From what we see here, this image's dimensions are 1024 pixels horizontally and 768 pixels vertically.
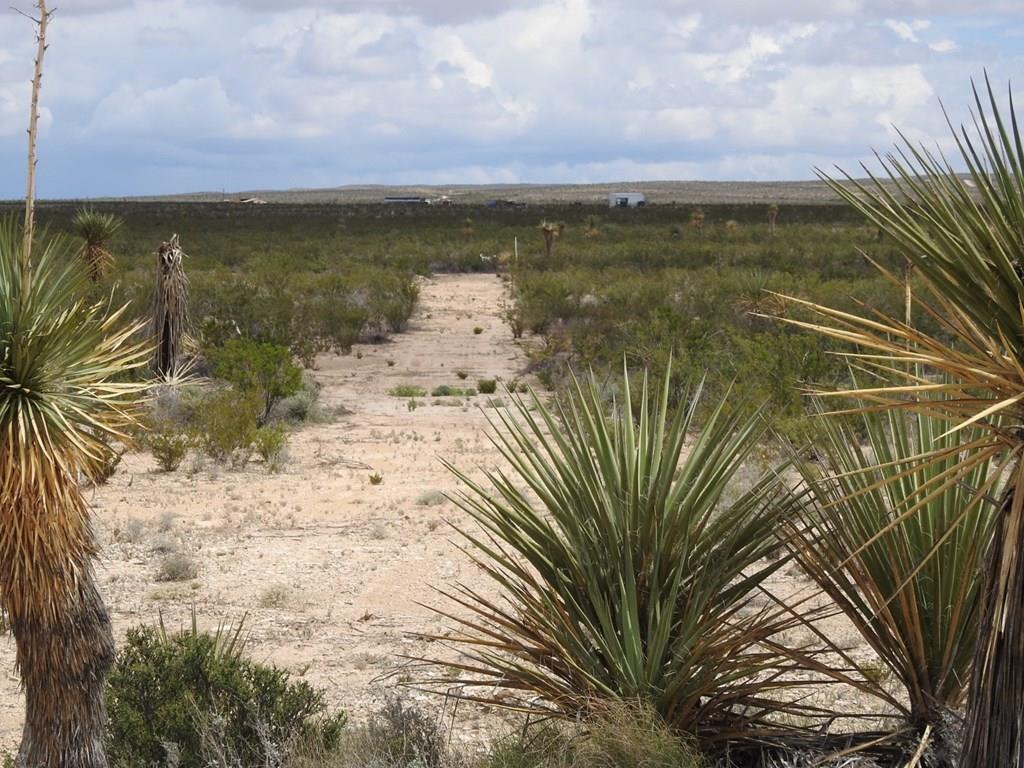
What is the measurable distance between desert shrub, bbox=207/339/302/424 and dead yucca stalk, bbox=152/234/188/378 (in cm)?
89

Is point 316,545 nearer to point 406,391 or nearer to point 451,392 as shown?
point 406,391

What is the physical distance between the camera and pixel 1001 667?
299cm

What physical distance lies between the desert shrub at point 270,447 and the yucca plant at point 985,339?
34.9 ft

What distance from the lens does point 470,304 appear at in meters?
31.7

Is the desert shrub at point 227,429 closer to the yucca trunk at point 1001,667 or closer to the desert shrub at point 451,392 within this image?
the desert shrub at point 451,392

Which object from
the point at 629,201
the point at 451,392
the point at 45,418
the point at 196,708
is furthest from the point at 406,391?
the point at 629,201

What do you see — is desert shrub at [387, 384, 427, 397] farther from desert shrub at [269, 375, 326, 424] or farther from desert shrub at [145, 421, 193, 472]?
desert shrub at [145, 421, 193, 472]

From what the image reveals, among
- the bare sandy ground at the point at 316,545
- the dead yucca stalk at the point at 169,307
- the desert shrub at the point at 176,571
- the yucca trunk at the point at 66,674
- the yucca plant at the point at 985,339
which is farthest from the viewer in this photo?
the dead yucca stalk at the point at 169,307

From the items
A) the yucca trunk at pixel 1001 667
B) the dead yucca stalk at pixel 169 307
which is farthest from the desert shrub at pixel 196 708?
the dead yucca stalk at pixel 169 307

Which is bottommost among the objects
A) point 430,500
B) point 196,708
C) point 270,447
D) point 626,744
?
point 430,500

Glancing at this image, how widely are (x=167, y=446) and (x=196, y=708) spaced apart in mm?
8161

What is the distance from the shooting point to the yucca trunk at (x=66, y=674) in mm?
4566

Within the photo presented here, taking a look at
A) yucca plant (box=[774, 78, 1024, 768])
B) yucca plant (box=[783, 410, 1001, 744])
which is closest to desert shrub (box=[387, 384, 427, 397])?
yucca plant (box=[783, 410, 1001, 744])

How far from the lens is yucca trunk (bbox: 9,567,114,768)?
457 centimetres
